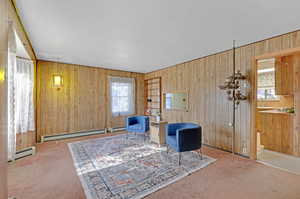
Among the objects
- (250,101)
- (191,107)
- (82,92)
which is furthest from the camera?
(82,92)

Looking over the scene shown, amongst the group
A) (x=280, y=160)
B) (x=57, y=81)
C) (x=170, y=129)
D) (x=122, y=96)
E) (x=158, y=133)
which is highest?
(x=57, y=81)

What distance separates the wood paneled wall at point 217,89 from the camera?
2.93 m

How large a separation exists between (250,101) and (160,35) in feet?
7.59

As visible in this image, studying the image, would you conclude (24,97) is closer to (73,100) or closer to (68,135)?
(73,100)

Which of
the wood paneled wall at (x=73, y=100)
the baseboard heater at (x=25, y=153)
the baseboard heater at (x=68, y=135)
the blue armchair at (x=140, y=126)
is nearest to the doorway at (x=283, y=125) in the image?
the blue armchair at (x=140, y=126)

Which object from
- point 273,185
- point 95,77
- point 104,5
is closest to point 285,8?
point 104,5

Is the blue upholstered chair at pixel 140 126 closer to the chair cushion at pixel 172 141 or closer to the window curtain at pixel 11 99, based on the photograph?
the chair cushion at pixel 172 141

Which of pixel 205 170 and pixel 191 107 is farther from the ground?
pixel 191 107

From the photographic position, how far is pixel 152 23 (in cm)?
222

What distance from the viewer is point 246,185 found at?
7.02ft

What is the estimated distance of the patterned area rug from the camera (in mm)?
2018

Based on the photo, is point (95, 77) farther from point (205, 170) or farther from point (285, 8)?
point (285, 8)

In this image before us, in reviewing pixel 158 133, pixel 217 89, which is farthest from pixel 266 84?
pixel 158 133

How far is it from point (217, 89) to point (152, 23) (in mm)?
2405
